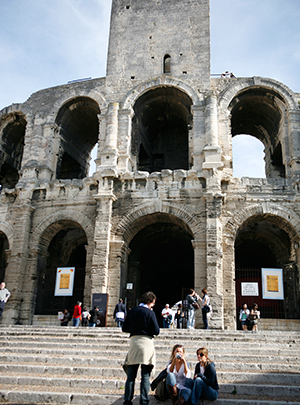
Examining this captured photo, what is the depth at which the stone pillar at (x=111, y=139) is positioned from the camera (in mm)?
18500

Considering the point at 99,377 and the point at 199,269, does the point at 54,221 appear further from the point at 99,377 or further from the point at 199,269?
the point at 99,377

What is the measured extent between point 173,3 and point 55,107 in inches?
315

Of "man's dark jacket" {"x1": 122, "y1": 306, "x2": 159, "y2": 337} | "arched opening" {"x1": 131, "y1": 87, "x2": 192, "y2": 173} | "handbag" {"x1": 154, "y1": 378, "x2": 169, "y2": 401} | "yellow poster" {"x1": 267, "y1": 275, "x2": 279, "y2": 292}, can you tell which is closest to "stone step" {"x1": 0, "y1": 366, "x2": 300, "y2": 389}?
"handbag" {"x1": 154, "y1": 378, "x2": 169, "y2": 401}

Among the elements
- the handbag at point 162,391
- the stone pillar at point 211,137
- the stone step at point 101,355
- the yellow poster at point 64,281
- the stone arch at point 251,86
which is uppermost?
the stone arch at point 251,86

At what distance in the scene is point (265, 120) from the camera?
2117 cm

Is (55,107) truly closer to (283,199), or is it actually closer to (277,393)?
(283,199)

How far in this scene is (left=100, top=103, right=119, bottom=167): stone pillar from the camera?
18.5 m

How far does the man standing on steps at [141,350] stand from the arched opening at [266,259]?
11.7 m

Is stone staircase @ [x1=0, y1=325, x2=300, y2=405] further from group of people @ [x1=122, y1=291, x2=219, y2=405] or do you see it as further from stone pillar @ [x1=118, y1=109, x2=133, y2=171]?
stone pillar @ [x1=118, y1=109, x2=133, y2=171]

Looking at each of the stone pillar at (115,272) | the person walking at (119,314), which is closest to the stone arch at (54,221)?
the stone pillar at (115,272)

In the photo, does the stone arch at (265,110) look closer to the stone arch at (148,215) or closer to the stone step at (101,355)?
the stone arch at (148,215)

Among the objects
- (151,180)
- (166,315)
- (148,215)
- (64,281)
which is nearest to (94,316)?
(166,315)

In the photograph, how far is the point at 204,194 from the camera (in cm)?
1698

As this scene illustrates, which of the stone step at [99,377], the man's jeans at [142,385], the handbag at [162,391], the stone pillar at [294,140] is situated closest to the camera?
the man's jeans at [142,385]
